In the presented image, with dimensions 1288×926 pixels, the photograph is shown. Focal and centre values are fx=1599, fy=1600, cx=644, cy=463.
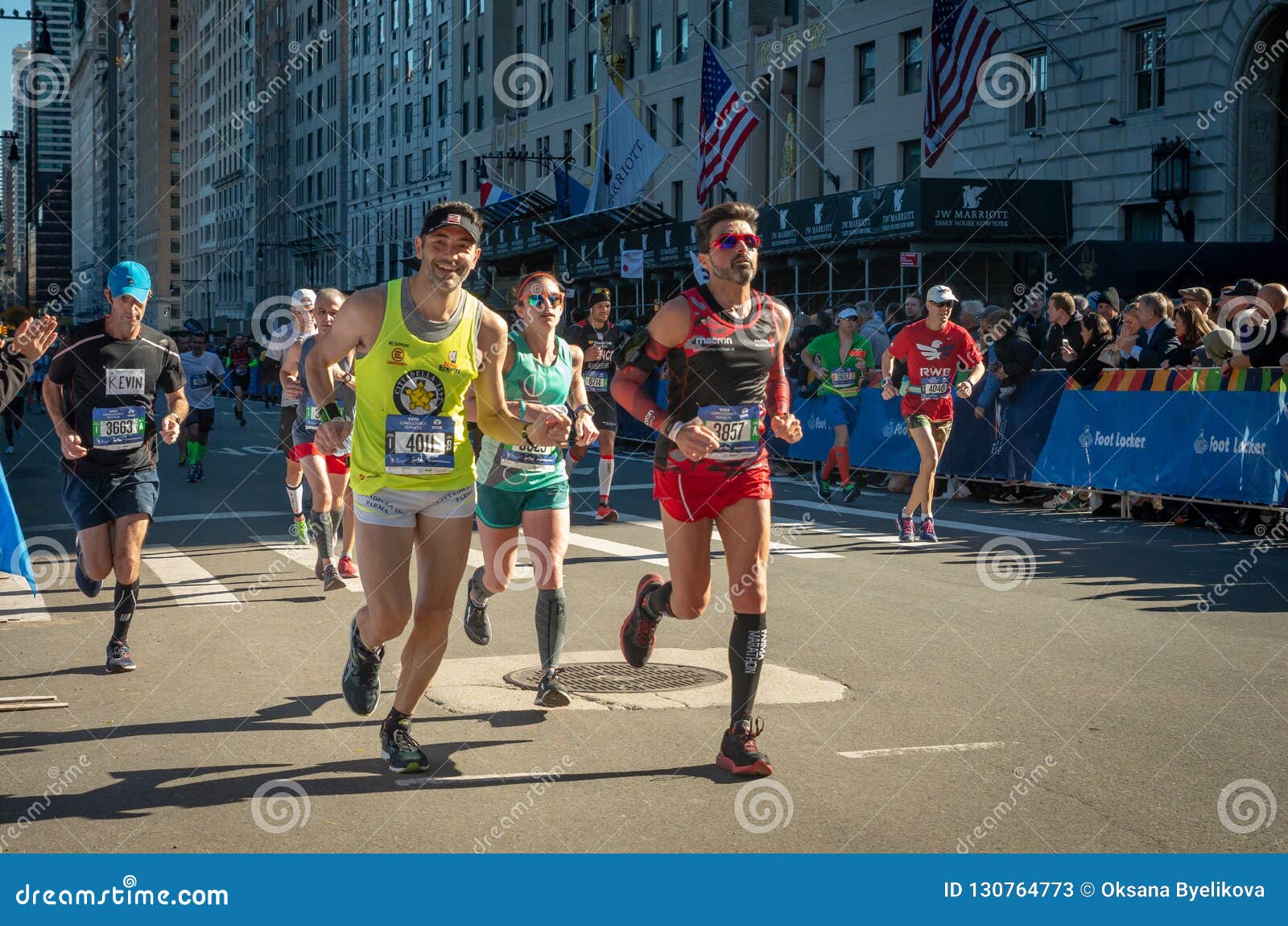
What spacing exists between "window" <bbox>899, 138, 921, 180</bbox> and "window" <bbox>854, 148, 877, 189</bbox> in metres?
1.12

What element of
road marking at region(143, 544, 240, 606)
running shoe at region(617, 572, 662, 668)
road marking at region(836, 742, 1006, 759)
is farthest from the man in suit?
road marking at region(836, 742, 1006, 759)

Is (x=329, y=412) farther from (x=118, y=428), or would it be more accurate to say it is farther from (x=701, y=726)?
(x=118, y=428)

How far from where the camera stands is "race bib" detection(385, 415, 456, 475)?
19.0ft

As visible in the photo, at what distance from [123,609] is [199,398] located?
1373cm

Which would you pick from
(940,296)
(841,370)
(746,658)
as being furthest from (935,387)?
(746,658)

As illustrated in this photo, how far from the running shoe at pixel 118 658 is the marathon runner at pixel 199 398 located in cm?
1179

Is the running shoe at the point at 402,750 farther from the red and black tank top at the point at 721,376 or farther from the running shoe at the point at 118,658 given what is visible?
the running shoe at the point at 118,658

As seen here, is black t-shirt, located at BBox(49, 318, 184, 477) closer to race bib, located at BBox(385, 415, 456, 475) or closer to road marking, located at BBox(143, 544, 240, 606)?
road marking, located at BBox(143, 544, 240, 606)

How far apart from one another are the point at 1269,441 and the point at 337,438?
10.2 meters

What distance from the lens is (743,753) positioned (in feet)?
19.1

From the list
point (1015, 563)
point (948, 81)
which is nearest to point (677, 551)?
point (1015, 563)

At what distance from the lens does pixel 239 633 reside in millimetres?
9109

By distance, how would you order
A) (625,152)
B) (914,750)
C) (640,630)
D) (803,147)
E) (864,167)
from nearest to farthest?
(914,750) < (640,630) < (864,167) < (625,152) < (803,147)

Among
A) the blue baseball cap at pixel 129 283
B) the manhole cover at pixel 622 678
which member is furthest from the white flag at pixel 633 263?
the manhole cover at pixel 622 678
